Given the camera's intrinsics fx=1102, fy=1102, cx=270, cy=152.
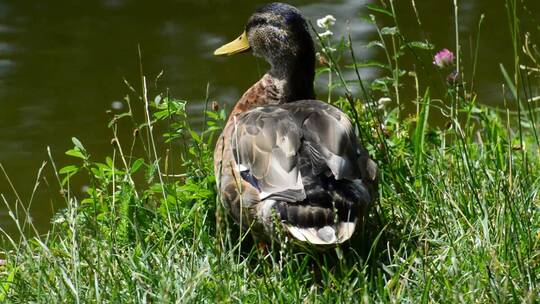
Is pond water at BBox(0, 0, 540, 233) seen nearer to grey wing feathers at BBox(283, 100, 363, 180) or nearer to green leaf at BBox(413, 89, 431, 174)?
green leaf at BBox(413, 89, 431, 174)

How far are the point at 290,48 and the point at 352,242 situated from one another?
1288 mm

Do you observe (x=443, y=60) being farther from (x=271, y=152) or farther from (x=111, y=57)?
(x=111, y=57)

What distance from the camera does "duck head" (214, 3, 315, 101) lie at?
512 centimetres

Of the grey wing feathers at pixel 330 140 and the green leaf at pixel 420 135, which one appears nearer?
the grey wing feathers at pixel 330 140

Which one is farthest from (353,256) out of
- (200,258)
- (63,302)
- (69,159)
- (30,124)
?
(30,124)

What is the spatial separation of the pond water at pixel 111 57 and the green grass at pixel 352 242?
1671 millimetres

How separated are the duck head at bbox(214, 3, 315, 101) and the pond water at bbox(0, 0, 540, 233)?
1.20 meters

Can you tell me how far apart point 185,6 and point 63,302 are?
20.6 ft

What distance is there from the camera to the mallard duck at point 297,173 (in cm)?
391

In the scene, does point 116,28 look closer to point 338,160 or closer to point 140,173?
point 140,173

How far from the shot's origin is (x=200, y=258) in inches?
163

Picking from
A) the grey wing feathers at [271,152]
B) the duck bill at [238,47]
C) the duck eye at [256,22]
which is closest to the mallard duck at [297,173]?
the grey wing feathers at [271,152]

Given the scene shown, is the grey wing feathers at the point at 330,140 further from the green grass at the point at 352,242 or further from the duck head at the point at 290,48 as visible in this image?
the duck head at the point at 290,48

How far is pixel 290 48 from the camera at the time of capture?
5.18 meters
